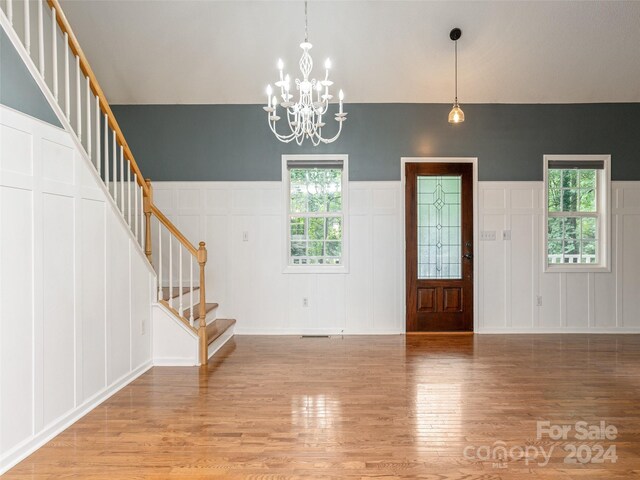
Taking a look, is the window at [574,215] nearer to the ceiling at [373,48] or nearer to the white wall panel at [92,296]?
the ceiling at [373,48]

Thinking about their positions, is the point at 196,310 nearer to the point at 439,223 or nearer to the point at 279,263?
the point at 279,263

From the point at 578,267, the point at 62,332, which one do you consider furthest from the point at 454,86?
the point at 62,332

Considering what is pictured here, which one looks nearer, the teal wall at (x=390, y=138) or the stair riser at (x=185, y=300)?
the stair riser at (x=185, y=300)

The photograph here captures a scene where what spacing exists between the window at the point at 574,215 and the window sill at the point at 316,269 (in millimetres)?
2761

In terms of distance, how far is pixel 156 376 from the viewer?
3914 millimetres

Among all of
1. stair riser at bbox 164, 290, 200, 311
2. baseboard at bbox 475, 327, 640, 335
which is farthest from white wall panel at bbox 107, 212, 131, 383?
baseboard at bbox 475, 327, 640, 335

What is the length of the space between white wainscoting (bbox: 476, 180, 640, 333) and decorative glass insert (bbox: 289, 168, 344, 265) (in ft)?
6.22

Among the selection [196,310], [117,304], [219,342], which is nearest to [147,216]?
[117,304]

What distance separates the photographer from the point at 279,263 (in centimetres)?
572

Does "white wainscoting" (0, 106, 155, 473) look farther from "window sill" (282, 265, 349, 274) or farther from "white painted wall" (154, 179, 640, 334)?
"window sill" (282, 265, 349, 274)

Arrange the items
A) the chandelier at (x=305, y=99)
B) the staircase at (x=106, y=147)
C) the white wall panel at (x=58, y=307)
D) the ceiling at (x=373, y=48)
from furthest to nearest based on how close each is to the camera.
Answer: the ceiling at (x=373, y=48)
the chandelier at (x=305, y=99)
the staircase at (x=106, y=147)
the white wall panel at (x=58, y=307)

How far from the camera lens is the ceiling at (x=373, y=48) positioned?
4680mm

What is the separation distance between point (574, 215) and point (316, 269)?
3510 mm

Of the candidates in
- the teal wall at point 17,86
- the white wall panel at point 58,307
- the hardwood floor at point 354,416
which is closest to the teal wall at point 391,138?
the hardwood floor at point 354,416
